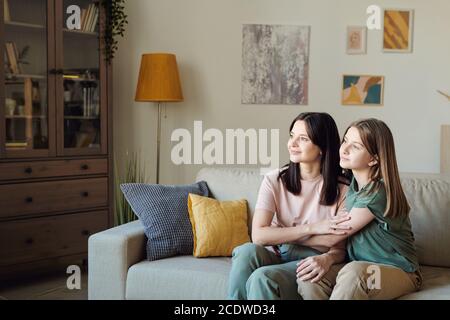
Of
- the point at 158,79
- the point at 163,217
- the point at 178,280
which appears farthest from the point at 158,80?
the point at 178,280

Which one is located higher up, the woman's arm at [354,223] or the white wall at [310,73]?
the white wall at [310,73]

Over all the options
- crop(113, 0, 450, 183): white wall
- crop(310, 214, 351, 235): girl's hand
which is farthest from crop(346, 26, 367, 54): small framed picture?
crop(310, 214, 351, 235): girl's hand

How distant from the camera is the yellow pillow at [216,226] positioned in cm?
257

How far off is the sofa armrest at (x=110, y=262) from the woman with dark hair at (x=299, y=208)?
1.67 feet

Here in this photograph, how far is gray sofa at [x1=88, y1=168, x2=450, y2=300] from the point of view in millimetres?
2354

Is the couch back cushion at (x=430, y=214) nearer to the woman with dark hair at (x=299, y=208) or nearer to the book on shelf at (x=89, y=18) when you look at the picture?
the woman with dark hair at (x=299, y=208)

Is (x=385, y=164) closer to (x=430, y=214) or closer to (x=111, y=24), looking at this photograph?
(x=430, y=214)

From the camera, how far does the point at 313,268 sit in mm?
1994

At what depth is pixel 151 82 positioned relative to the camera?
3.97 m

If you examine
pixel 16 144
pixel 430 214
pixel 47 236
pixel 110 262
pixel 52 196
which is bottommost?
pixel 47 236

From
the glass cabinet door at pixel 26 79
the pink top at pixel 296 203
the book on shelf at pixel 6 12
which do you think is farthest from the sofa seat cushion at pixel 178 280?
the book on shelf at pixel 6 12

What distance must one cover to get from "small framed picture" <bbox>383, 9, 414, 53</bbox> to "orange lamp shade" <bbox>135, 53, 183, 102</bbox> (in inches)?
59.9

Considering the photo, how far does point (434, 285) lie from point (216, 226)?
0.90 metres
